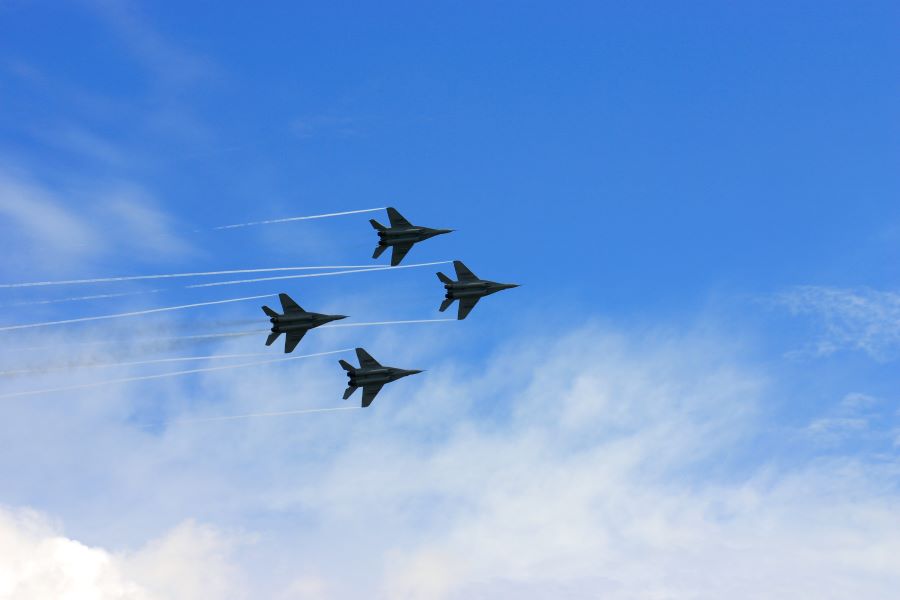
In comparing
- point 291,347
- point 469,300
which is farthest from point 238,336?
point 469,300

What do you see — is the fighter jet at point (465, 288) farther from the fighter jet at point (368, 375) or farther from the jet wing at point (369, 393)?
the jet wing at point (369, 393)

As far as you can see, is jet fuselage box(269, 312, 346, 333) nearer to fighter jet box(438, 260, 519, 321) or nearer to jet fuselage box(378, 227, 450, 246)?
jet fuselage box(378, 227, 450, 246)

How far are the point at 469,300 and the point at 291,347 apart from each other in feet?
78.4

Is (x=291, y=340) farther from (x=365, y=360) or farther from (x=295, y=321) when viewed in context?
(x=365, y=360)

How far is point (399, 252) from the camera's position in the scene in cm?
13138

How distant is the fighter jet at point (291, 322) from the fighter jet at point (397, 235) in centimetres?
1159

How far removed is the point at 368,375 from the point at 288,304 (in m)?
14.8

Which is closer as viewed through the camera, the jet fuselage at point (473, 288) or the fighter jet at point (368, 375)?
the jet fuselage at point (473, 288)

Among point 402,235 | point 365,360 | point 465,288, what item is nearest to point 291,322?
point 365,360

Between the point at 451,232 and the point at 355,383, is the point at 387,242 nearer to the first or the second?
the point at 451,232

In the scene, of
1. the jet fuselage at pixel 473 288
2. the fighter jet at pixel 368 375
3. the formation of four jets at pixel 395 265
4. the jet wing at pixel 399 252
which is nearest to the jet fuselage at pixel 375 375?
the fighter jet at pixel 368 375

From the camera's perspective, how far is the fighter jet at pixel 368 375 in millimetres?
134875

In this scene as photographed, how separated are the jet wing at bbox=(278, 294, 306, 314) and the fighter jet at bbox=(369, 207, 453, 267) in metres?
11.9

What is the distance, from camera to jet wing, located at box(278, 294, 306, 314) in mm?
129500
